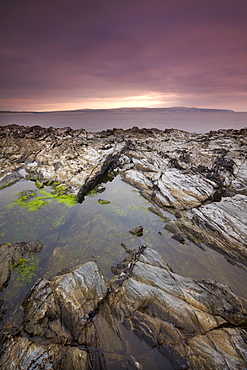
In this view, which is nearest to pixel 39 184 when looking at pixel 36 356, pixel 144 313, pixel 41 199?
pixel 41 199

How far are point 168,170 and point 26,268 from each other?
15663mm

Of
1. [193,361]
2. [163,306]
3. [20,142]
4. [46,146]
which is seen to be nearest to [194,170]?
[163,306]

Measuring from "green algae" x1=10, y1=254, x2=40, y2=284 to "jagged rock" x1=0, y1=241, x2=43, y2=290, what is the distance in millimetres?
214

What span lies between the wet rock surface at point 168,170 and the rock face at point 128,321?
4312mm

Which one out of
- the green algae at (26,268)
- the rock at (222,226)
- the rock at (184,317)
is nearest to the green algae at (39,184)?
the green algae at (26,268)

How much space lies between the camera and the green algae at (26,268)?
8.25m

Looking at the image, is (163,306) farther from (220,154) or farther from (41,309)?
(220,154)

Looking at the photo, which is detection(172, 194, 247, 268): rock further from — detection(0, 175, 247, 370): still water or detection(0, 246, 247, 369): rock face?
detection(0, 246, 247, 369): rock face

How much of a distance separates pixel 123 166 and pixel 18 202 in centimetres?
1286

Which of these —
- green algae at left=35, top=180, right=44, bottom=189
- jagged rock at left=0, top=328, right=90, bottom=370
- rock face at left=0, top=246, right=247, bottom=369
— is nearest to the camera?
jagged rock at left=0, top=328, right=90, bottom=370

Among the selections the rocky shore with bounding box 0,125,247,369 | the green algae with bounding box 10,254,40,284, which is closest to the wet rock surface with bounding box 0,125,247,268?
A: the rocky shore with bounding box 0,125,247,369

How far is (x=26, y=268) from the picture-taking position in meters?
8.73

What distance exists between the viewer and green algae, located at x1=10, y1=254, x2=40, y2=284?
825cm

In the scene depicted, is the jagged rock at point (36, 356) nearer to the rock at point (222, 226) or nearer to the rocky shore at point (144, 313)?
the rocky shore at point (144, 313)
